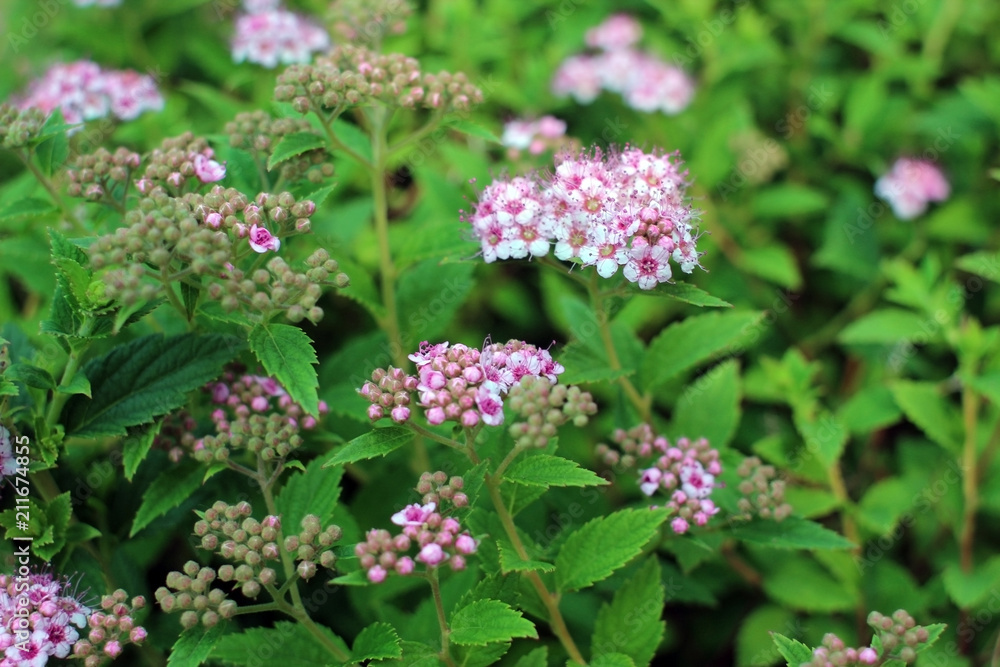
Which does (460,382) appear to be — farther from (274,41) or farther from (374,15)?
(274,41)

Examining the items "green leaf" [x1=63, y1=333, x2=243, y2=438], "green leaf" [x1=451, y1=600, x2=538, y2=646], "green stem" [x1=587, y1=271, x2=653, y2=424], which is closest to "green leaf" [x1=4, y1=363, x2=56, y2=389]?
"green leaf" [x1=63, y1=333, x2=243, y2=438]

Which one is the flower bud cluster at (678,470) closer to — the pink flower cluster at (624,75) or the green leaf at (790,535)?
the green leaf at (790,535)

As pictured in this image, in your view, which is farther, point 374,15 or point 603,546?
point 374,15

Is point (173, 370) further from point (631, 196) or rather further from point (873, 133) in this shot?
point (873, 133)

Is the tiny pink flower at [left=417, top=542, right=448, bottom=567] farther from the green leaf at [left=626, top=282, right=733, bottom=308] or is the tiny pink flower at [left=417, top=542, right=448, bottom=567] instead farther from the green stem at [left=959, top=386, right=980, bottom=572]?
the green stem at [left=959, top=386, right=980, bottom=572]

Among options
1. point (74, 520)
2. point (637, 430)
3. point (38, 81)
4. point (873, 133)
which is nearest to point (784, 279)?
point (873, 133)

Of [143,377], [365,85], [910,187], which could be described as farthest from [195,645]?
[910,187]
